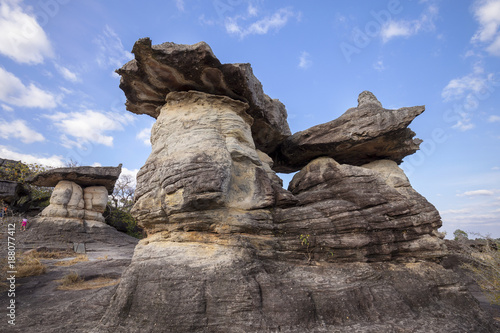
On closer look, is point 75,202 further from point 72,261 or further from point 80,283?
point 80,283

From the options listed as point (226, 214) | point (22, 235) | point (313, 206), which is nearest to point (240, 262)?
point (226, 214)

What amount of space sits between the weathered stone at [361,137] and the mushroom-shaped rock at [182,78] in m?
1.96

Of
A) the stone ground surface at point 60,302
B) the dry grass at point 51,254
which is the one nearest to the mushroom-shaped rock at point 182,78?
the stone ground surface at point 60,302

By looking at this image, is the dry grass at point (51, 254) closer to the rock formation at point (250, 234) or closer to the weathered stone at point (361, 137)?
the rock formation at point (250, 234)

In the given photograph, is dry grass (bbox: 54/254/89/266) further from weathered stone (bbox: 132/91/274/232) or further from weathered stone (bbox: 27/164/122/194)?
weathered stone (bbox: 132/91/274/232)

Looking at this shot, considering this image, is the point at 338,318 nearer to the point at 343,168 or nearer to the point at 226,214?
the point at 226,214

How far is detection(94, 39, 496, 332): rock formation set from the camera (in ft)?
17.8

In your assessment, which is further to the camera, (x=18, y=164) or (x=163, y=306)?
(x=18, y=164)

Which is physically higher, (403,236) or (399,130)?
(399,130)

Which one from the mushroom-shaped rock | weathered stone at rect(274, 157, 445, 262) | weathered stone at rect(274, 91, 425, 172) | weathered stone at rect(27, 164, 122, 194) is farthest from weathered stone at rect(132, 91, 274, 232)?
weathered stone at rect(27, 164, 122, 194)

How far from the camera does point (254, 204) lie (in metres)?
7.13

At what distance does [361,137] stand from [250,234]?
20.9 feet

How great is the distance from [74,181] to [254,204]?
628 inches

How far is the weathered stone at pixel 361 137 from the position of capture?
9.92 meters
